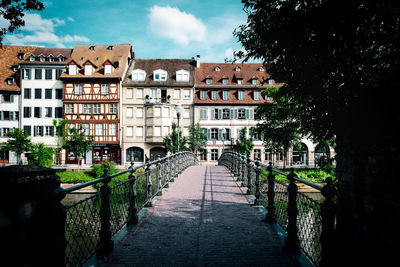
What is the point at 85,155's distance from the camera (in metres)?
33.6

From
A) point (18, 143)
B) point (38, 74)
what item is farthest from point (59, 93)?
point (18, 143)

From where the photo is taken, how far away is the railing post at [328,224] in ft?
9.59

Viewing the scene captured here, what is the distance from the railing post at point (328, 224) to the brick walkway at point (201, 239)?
2.56 feet

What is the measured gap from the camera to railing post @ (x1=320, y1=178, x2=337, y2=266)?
292 cm

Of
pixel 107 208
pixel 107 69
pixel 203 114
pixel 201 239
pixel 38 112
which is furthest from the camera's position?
pixel 203 114

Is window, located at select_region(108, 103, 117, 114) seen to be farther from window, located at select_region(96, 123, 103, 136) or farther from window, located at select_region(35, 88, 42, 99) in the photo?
window, located at select_region(35, 88, 42, 99)

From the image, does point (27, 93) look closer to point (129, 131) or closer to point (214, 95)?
point (129, 131)

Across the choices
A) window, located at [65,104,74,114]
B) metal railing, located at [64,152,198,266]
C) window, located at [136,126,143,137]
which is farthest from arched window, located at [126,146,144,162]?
metal railing, located at [64,152,198,266]

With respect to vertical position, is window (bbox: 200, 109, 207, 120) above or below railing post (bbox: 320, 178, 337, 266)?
above

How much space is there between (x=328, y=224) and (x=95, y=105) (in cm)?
3457

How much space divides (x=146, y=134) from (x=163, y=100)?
5.18m

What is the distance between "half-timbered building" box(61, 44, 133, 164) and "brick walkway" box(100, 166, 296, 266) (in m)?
28.4

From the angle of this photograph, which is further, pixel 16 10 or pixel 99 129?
pixel 99 129

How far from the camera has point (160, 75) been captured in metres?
35.3
